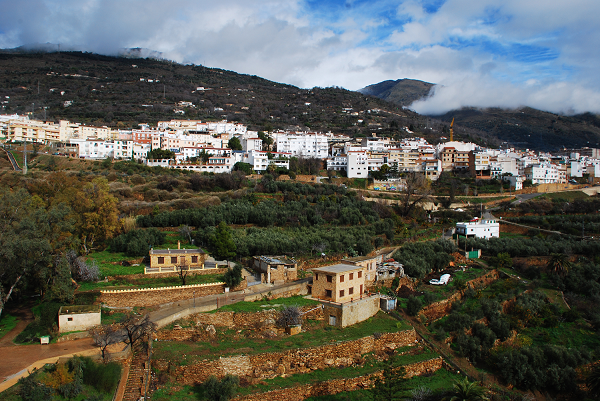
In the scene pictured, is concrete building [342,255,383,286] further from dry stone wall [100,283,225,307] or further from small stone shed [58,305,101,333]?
small stone shed [58,305,101,333]

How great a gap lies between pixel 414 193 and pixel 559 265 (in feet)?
63.9

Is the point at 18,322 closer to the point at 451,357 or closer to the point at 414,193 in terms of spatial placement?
the point at 451,357

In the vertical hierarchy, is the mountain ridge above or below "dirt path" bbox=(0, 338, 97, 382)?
above

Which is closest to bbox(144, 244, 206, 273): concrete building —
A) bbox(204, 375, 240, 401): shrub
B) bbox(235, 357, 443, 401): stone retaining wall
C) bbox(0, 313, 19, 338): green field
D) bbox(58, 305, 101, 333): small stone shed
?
bbox(0, 313, 19, 338): green field

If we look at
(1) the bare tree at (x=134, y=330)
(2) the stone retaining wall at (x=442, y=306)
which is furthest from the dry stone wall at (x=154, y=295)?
(2) the stone retaining wall at (x=442, y=306)

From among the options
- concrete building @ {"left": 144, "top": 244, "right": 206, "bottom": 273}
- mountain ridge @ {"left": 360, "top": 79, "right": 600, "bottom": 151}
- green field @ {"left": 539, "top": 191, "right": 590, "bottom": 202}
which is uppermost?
mountain ridge @ {"left": 360, "top": 79, "right": 600, "bottom": 151}

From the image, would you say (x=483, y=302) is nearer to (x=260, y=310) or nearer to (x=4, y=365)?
(x=260, y=310)

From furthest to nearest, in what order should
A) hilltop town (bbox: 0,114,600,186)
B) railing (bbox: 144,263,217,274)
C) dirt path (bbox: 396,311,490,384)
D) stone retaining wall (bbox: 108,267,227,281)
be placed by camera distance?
hilltop town (bbox: 0,114,600,186)
railing (bbox: 144,263,217,274)
stone retaining wall (bbox: 108,267,227,281)
dirt path (bbox: 396,311,490,384)

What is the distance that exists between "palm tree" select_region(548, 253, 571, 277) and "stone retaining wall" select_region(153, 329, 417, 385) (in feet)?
51.8

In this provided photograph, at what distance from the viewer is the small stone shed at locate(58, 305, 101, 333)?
13.5m

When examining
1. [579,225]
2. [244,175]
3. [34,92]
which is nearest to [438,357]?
[579,225]

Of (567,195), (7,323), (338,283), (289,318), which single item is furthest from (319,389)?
(567,195)

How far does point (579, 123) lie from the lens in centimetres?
13150

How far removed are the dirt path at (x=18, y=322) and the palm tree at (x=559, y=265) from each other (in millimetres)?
28429
